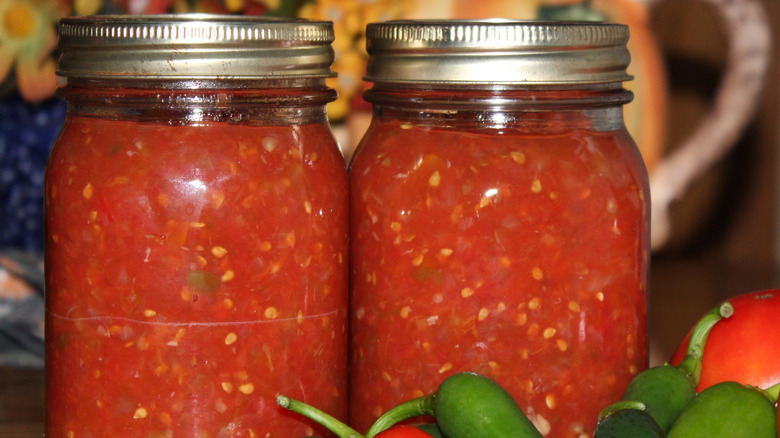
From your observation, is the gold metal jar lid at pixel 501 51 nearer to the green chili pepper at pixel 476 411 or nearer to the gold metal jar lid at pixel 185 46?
the gold metal jar lid at pixel 185 46

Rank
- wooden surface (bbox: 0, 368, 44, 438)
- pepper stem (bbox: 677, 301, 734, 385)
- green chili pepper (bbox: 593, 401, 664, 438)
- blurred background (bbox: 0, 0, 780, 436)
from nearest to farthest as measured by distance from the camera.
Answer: green chili pepper (bbox: 593, 401, 664, 438)
pepper stem (bbox: 677, 301, 734, 385)
wooden surface (bbox: 0, 368, 44, 438)
blurred background (bbox: 0, 0, 780, 436)

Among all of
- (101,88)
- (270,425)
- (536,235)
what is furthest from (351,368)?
Result: (101,88)

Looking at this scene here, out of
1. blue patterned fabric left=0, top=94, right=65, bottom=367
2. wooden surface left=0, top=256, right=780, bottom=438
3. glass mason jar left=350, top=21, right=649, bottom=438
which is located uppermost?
glass mason jar left=350, top=21, right=649, bottom=438

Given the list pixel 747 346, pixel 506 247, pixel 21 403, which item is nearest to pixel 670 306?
pixel 747 346

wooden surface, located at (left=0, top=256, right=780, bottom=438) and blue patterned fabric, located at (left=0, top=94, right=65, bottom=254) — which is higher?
blue patterned fabric, located at (left=0, top=94, right=65, bottom=254)

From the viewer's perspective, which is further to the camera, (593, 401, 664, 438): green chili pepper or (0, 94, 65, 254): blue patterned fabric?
(0, 94, 65, 254): blue patterned fabric

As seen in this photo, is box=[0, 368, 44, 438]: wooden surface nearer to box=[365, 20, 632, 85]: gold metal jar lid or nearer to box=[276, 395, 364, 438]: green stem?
box=[276, 395, 364, 438]: green stem

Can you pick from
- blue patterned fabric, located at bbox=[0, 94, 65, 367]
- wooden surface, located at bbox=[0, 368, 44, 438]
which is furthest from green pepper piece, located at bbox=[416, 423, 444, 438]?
blue patterned fabric, located at bbox=[0, 94, 65, 367]

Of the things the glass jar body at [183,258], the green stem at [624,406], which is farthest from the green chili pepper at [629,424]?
the glass jar body at [183,258]
